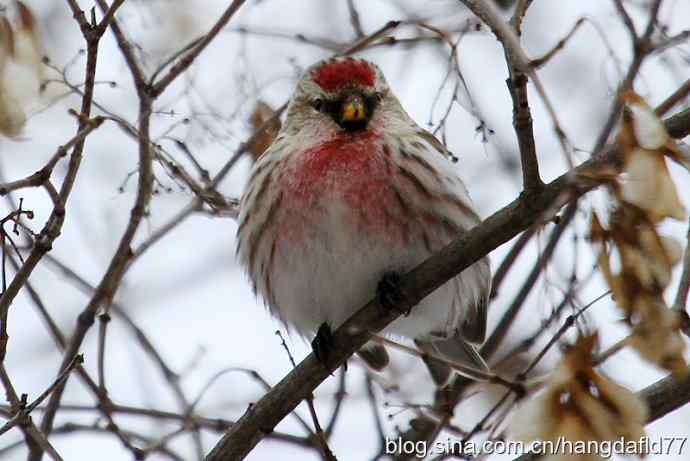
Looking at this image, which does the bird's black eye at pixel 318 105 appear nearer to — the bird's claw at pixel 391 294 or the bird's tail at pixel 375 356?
the bird's claw at pixel 391 294

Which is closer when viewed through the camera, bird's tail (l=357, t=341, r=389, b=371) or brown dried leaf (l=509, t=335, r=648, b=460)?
brown dried leaf (l=509, t=335, r=648, b=460)

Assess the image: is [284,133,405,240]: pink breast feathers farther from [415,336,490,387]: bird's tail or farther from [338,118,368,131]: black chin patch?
[415,336,490,387]: bird's tail

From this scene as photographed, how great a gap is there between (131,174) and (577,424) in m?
2.22

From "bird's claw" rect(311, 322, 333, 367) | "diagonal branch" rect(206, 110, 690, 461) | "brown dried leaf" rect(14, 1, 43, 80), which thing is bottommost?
"diagonal branch" rect(206, 110, 690, 461)

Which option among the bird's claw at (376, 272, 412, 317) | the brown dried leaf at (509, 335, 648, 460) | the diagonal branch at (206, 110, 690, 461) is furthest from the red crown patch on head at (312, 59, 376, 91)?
the brown dried leaf at (509, 335, 648, 460)

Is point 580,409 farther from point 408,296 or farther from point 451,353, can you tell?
point 451,353

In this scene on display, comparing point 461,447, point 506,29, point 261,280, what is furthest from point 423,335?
point 506,29

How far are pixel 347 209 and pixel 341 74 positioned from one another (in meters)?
0.67

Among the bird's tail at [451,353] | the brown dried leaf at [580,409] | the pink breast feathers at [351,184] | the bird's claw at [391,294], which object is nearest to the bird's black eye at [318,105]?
the pink breast feathers at [351,184]

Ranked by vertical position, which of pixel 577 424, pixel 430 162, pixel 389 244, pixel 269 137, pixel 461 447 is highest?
pixel 269 137

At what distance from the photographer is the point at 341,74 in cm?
418

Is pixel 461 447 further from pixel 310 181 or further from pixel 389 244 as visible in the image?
pixel 310 181

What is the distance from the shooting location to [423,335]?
4.70 metres

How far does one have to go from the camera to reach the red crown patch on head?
4.19 metres
